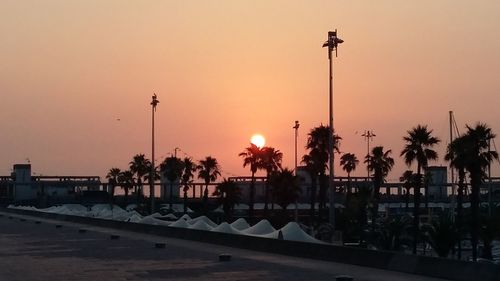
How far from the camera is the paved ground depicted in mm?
24625

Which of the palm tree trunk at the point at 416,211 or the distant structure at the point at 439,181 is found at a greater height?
the distant structure at the point at 439,181

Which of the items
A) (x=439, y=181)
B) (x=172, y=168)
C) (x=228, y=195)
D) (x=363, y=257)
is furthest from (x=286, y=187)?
(x=439, y=181)

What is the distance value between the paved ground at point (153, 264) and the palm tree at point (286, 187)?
188ft

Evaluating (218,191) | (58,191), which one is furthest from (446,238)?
(58,191)

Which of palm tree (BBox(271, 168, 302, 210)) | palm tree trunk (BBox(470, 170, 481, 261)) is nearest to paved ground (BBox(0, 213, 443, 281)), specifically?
palm tree trunk (BBox(470, 170, 481, 261))

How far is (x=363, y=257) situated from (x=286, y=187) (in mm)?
71910

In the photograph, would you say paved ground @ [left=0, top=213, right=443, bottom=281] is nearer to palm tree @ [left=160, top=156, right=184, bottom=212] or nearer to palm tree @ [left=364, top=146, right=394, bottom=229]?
palm tree @ [left=364, top=146, right=394, bottom=229]

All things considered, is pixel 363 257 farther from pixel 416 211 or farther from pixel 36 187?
pixel 36 187

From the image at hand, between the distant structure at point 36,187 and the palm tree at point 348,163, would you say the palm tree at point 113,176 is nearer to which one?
the distant structure at point 36,187

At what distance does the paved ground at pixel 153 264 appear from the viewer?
2462 centimetres

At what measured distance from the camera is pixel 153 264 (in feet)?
96.8

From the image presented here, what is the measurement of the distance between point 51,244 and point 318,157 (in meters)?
50.1

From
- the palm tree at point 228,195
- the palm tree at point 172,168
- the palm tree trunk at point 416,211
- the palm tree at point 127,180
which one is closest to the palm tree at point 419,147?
the palm tree trunk at point 416,211

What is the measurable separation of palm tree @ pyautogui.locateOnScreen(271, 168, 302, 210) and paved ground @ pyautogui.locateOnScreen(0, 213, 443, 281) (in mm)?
57208
